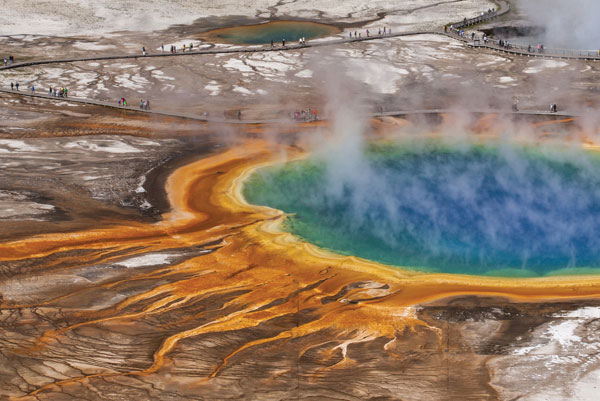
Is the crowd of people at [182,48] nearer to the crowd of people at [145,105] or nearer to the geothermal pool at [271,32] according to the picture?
the geothermal pool at [271,32]

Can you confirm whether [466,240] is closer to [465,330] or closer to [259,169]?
[465,330]

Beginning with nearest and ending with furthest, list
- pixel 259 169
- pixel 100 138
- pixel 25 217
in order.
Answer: pixel 25 217
pixel 259 169
pixel 100 138

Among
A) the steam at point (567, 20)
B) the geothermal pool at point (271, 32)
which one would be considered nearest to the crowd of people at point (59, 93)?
the geothermal pool at point (271, 32)

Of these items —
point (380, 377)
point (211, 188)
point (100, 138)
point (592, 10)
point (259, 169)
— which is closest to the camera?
point (380, 377)

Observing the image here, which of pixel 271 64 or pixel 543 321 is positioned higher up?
pixel 271 64

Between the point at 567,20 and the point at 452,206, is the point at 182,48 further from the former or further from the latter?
the point at 452,206

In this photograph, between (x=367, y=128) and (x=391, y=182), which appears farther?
(x=367, y=128)

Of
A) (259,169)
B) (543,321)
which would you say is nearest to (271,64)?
(259,169)

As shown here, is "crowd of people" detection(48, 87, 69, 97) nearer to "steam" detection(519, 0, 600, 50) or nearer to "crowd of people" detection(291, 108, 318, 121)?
"crowd of people" detection(291, 108, 318, 121)

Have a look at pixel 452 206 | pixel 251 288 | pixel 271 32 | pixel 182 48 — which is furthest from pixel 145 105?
pixel 271 32
